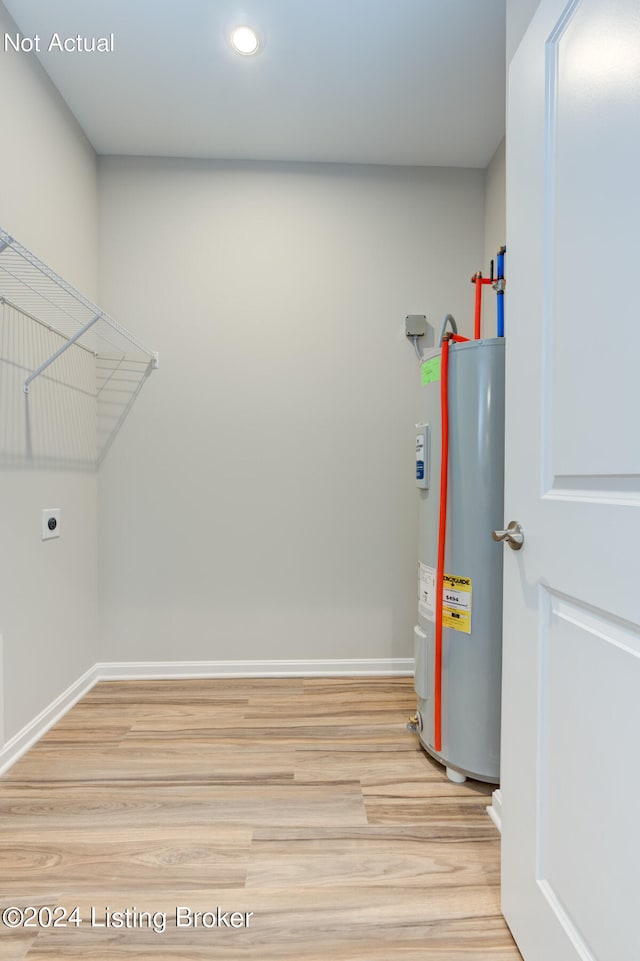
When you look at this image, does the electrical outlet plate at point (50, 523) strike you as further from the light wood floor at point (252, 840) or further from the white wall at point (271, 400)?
the light wood floor at point (252, 840)

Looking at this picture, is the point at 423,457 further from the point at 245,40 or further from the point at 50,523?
the point at 245,40

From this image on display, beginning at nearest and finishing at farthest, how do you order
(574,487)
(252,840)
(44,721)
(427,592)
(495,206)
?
(574,487) → (252,840) → (427,592) → (44,721) → (495,206)

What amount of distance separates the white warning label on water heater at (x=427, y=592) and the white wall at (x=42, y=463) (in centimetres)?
146

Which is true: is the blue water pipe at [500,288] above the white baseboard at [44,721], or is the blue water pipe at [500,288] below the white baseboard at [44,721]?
above

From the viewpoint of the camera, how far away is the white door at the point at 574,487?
0.74 m

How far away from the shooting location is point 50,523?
6.59 feet

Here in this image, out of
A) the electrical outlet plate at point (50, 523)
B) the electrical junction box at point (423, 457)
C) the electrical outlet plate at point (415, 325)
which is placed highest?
the electrical outlet plate at point (415, 325)

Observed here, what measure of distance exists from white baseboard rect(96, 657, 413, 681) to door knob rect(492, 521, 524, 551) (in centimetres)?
161

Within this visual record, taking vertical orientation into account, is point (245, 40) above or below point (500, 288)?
above

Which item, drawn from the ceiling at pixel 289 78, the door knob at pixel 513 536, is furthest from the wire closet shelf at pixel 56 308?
the door knob at pixel 513 536

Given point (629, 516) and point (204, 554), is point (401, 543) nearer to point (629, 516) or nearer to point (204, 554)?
point (204, 554)

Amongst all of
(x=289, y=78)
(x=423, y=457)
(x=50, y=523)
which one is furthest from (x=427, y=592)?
(x=289, y=78)

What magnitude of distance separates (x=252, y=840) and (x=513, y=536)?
1121 millimetres

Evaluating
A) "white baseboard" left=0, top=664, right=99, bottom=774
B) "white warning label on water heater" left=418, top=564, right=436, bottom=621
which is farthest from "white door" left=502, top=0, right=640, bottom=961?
"white baseboard" left=0, top=664, right=99, bottom=774
